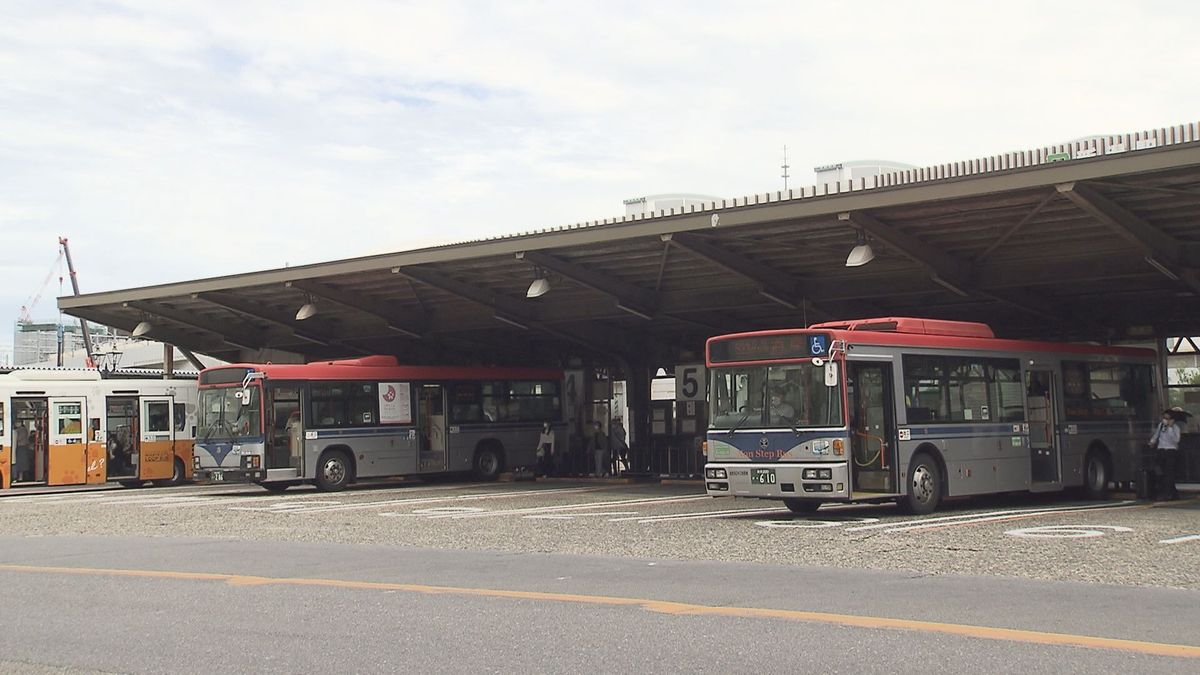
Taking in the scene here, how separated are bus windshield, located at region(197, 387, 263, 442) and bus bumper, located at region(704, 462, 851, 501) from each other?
11.8 m

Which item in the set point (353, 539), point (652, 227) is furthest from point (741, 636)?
point (652, 227)

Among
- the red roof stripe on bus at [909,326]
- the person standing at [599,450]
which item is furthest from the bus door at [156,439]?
the red roof stripe on bus at [909,326]

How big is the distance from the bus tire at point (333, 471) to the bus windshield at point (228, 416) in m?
1.64

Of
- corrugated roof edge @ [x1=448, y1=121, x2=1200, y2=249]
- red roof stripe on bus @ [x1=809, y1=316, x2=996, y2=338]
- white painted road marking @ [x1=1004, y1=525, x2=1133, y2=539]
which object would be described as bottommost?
white painted road marking @ [x1=1004, y1=525, x2=1133, y2=539]

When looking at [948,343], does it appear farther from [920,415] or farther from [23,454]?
[23,454]

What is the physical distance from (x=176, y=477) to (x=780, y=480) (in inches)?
779

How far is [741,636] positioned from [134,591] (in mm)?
5506

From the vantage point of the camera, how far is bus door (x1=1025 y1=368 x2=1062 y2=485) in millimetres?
20609

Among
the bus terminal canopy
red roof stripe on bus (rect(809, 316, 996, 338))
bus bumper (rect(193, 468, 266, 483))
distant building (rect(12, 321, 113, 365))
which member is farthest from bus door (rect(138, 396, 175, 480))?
distant building (rect(12, 321, 113, 365))

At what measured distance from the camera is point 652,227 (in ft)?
70.9

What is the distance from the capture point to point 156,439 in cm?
3191

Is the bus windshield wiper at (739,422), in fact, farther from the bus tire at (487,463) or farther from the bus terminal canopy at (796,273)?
the bus tire at (487,463)

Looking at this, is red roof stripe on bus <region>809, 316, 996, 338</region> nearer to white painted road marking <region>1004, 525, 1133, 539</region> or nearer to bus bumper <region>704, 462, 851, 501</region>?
bus bumper <region>704, 462, 851, 501</region>

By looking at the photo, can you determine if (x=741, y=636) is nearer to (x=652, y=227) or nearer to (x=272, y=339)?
(x=652, y=227)
